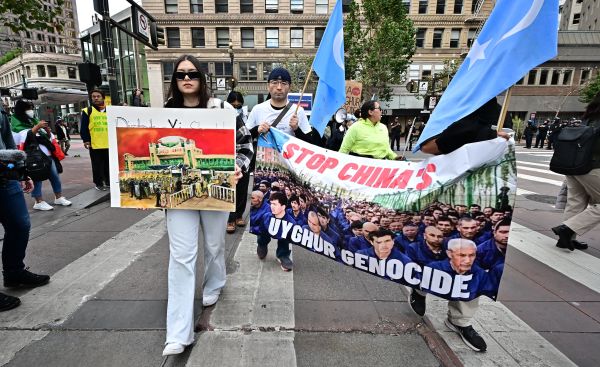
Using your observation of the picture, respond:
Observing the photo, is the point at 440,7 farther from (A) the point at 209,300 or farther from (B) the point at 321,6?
(A) the point at 209,300

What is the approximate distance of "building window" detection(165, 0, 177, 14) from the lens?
110 feet

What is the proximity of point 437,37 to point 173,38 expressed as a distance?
2914 cm

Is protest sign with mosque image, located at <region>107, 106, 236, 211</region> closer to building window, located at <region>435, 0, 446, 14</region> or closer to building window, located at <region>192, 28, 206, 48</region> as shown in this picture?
building window, located at <region>192, 28, 206, 48</region>

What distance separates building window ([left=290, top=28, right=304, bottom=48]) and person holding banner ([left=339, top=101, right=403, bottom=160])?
108 ft

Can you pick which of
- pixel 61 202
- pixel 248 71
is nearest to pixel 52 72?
pixel 248 71

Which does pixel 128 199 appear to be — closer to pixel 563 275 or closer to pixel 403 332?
pixel 403 332

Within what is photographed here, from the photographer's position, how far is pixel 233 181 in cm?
217

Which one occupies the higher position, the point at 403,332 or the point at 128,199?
the point at 128,199

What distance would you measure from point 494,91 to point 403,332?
1906mm

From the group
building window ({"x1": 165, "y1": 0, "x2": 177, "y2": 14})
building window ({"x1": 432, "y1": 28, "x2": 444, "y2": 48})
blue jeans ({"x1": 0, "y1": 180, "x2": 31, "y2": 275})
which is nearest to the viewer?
blue jeans ({"x1": 0, "y1": 180, "x2": 31, "y2": 275})

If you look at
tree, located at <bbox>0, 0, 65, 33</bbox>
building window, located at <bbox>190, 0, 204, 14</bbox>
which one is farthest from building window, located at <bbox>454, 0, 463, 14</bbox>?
tree, located at <bbox>0, 0, 65, 33</bbox>

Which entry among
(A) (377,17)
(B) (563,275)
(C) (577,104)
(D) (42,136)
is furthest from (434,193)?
(C) (577,104)

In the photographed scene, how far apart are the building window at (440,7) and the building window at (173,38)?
28.3 m

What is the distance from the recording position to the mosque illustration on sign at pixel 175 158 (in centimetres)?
210
